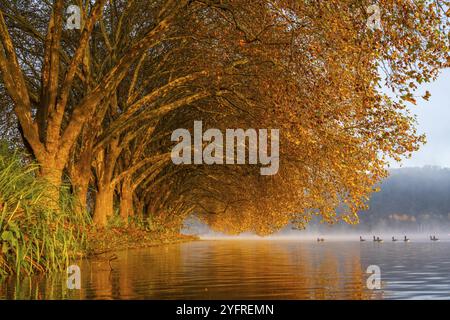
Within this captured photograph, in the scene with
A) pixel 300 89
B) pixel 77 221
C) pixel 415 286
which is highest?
pixel 300 89

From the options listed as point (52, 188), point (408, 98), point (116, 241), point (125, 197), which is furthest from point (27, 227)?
point (125, 197)

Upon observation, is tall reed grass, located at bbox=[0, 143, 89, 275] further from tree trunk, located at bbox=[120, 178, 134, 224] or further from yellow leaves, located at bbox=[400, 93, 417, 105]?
tree trunk, located at bbox=[120, 178, 134, 224]

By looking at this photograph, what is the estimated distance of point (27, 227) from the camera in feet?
43.8

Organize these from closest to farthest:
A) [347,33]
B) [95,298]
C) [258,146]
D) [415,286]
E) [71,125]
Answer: [95,298] → [415,286] → [347,33] → [71,125] → [258,146]

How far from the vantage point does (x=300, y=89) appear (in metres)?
20.8

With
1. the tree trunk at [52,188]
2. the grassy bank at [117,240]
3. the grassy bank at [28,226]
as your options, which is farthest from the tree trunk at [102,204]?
the grassy bank at [28,226]

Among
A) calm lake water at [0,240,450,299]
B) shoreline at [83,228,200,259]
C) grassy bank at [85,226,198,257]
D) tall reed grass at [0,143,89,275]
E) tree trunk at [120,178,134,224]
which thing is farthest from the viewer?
tree trunk at [120,178,134,224]

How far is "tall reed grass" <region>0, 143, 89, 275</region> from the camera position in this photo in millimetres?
12883

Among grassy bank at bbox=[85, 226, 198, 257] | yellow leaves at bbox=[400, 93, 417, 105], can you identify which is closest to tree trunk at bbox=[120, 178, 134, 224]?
grassy bank at bbox=[85, 226, 198, 257]

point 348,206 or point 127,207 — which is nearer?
point 348,206

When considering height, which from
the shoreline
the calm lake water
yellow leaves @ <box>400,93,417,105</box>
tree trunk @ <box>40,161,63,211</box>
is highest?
yellow leaves @ <box>400,93,417,105</box>
